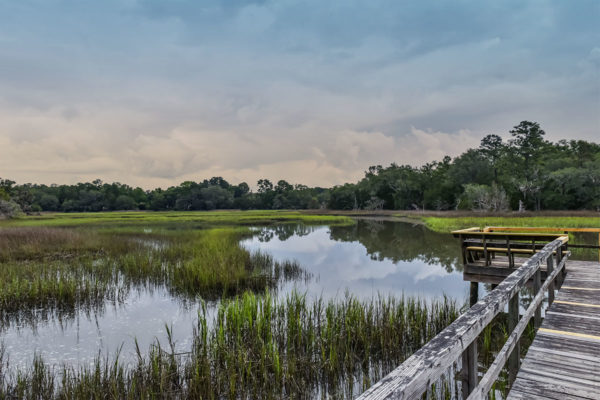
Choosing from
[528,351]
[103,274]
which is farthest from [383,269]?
[103,274]

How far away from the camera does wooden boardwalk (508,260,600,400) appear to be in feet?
9.14

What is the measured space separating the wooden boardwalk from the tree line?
5303cm

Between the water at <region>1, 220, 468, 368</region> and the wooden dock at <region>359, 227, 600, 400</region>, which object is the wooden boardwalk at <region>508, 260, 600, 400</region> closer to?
the wooden dock at <region>359, 227, 600, 400</region>

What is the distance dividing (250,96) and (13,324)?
97.8 feet

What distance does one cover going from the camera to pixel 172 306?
9438mm

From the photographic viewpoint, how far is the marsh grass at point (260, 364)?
463cm

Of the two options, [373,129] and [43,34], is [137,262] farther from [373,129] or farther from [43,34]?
[373,129]

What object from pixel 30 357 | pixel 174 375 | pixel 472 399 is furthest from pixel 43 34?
pixel 472 399

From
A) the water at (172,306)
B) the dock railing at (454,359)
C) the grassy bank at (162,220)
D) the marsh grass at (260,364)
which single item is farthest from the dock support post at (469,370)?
the grassy bank at (162,220)

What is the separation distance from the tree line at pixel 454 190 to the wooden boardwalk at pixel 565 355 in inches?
2088

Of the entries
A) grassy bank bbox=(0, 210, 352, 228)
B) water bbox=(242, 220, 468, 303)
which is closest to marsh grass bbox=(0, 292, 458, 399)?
water bbox=(242, 220, 468, 303)

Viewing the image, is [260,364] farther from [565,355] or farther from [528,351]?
[565,355]

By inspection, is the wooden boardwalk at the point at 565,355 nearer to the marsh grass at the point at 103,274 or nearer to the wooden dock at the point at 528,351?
the wooden dock at the point at 528,351

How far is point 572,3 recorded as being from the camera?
18219 mm
